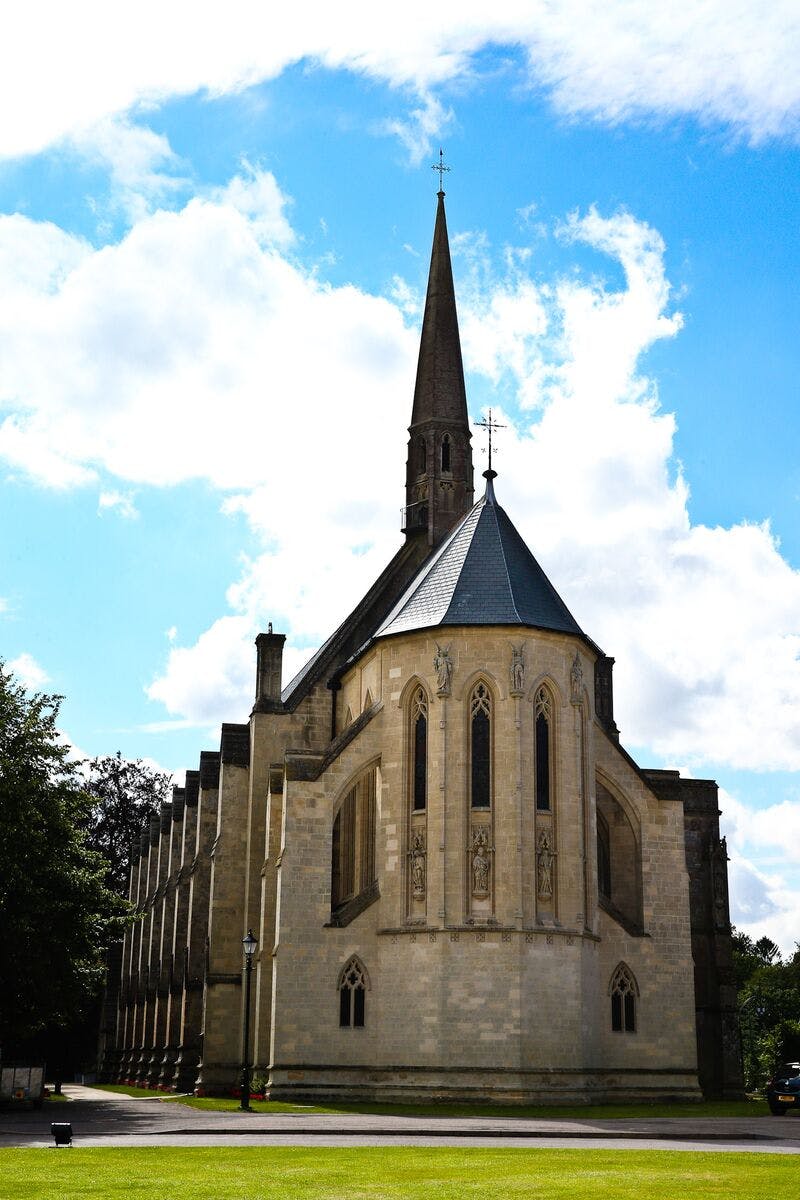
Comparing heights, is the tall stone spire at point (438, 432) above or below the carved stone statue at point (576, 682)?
above

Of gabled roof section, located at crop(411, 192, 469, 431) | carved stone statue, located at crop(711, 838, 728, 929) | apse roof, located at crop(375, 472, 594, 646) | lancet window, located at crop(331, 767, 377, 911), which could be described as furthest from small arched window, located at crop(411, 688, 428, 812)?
gabled roof section, located at crop(411, 192, 469, 431)

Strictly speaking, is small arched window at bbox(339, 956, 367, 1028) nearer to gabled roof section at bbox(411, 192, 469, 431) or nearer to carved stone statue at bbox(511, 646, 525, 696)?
carved stone statue at bbox(511, 646, 525, 696)

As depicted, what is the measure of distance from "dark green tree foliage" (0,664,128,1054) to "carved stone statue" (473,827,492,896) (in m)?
9.95

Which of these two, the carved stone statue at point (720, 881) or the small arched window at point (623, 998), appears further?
the carved stone statue at point (720, 881)

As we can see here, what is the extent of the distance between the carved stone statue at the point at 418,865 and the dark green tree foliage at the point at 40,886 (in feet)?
27.0

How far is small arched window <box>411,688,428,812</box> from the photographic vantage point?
38.1m

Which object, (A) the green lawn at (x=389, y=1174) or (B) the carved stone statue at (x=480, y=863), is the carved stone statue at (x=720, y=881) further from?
(A) the green lawn at (x=389, y=1174)

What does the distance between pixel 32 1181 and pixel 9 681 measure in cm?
2227

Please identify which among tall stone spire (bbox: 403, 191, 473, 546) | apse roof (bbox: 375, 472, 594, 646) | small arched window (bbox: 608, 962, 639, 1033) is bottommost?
small arched window (bbox: 608, 962, 639, 1033)

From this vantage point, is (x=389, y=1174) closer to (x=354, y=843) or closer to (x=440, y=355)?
(x=354, y=843)

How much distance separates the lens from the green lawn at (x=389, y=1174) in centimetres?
1486

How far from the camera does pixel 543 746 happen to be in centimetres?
3825

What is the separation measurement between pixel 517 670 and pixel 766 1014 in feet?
211

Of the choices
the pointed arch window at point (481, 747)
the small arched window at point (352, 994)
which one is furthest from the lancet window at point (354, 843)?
the pointed arch window at point (481, 747)
